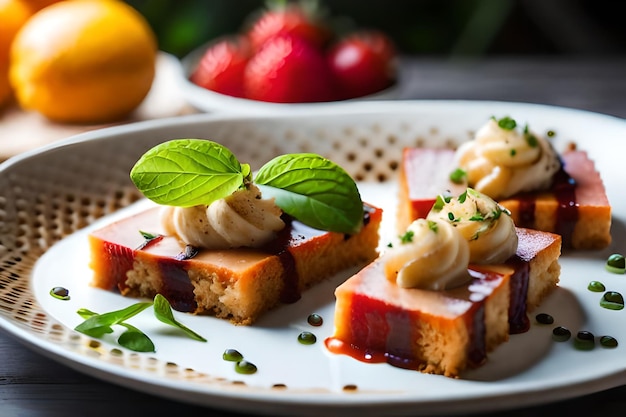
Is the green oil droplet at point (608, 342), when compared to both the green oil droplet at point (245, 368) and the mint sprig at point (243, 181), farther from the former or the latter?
the green oil droplet at point (245, 368)

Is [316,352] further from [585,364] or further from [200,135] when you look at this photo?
[200,135]

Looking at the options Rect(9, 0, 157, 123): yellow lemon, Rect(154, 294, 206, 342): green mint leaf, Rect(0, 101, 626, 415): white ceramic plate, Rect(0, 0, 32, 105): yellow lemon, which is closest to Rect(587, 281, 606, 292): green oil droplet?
Rect(0, 101, 626, 415): white ceramic plate

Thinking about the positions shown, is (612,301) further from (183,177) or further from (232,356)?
(183,177)

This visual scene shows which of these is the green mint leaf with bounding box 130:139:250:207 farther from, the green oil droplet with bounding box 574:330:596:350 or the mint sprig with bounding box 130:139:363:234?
the green oil droplet with bounding box 574:330:596:350

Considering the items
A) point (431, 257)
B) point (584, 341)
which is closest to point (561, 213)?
point (584, 341)

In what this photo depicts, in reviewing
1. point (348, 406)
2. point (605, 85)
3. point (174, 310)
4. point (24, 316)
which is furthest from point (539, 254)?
point (605, 85)

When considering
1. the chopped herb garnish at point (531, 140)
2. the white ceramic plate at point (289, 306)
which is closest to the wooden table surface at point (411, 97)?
the white ceramic plate at point (289, 306)
